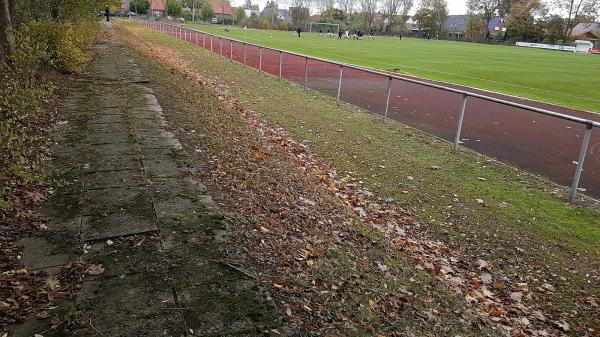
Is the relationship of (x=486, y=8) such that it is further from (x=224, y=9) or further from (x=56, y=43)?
(x=56, y=43)

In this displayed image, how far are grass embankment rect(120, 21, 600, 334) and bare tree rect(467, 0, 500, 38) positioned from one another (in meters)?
102

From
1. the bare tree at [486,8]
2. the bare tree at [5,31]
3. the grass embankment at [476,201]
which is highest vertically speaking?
the bare tree at [486,8]

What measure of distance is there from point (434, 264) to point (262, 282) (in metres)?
2.18

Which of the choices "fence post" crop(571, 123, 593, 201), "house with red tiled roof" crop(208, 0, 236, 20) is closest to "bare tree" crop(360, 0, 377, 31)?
"house with red tiled roof" crop(208, 0, 236, 20)

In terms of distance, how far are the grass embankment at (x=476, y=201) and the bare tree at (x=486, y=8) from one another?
102057mm

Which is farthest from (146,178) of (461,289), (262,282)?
(461,289)

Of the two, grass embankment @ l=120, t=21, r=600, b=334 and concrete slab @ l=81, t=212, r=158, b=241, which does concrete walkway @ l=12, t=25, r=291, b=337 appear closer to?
concrete slab @ l=81, t=212, r=158, b=241

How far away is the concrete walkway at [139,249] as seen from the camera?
285 centimetres

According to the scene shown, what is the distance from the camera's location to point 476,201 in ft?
21.6

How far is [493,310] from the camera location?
416 centimetres

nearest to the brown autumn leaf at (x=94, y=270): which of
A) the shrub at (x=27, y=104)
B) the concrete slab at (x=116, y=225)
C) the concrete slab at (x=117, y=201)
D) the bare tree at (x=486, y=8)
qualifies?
the concrete slab at (x=116, y=225)

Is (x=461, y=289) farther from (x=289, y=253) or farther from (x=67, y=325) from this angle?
(x=67, y=325)

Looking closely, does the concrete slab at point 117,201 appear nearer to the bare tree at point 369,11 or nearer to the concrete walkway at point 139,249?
the concrete walkway at point 139,249

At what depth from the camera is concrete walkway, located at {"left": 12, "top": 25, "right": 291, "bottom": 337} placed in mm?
2850
